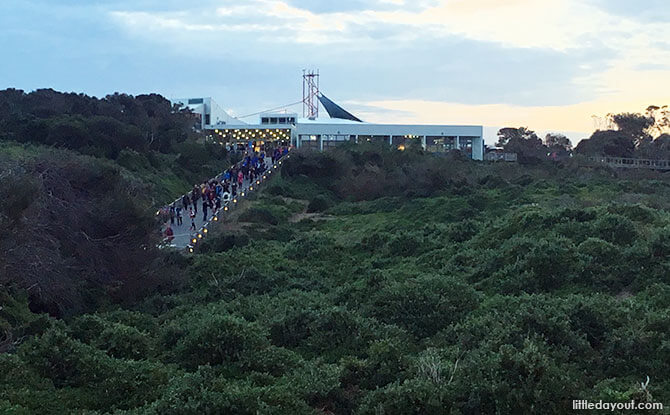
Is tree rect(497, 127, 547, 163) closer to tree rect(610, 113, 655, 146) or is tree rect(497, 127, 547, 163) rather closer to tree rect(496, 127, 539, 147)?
tree rect(496, 127, 539, 147)

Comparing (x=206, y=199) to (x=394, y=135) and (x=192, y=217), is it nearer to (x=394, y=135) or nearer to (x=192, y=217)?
(x=192, y=217)

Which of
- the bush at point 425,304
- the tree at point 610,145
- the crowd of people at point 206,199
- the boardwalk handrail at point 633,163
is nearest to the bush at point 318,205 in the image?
the crowd of people at point 206,199

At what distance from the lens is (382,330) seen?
11.1 metres

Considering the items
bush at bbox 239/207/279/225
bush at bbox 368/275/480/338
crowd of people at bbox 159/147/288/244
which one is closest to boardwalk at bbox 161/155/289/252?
crowd of people at bbox 159/147/288/244

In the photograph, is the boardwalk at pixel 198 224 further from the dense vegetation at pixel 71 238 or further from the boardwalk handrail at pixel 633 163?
the boardwalk handrail at pixel 633 163

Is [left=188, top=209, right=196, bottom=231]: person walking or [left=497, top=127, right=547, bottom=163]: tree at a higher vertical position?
[left=497, top=127, right=547, bottom=163]: tree

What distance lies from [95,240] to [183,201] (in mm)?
10905

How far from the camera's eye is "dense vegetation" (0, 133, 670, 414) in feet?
24.9

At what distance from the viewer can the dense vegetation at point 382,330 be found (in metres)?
7.58

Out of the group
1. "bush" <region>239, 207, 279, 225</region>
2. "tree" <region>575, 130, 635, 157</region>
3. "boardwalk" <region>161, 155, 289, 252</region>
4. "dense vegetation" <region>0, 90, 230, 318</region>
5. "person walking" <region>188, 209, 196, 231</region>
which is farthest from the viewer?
"tree" <region>575, 130, 635, 157</region>

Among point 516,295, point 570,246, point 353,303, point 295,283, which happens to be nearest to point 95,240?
point 295,283

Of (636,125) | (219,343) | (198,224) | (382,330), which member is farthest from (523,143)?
(219,343)

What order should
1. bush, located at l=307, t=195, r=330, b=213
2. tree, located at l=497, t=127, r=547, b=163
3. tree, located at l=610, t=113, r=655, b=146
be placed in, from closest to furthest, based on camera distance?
bush, located at l=307, t=195, r=330, b=213
tree, located at l=497, t=127, r=547, b=163
tree, located at l=610, t=113, r=655, b=146

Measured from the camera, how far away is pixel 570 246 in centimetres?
1591
